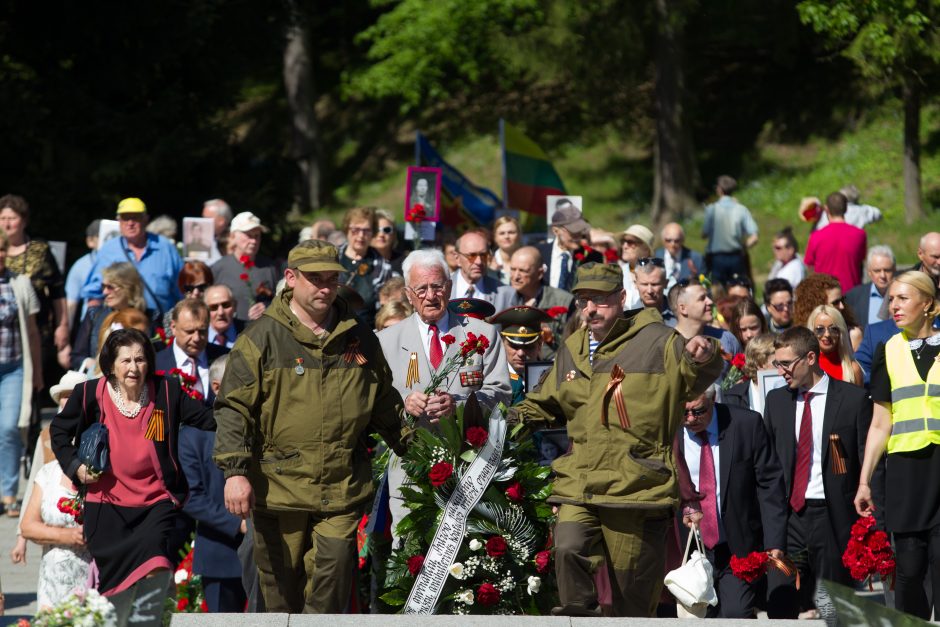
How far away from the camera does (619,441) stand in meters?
7.12

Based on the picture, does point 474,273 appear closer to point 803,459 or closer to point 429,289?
point 429,289

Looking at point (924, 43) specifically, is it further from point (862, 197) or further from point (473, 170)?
point (473, 170)

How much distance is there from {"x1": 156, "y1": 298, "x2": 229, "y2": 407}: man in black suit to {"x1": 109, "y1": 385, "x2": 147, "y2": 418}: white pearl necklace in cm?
170

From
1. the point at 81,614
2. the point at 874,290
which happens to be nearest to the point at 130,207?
the point at 874,290

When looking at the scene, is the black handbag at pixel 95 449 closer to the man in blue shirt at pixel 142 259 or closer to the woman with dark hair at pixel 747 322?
the man in blue shirt at pixel 142 259

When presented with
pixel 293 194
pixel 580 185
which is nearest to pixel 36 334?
pixel 293 194

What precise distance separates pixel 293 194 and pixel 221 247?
803 centimetres

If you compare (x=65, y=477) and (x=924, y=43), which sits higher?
(x=924, y=43)

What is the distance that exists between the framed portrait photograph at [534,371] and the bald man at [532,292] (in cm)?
171

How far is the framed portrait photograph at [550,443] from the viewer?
27.6ft

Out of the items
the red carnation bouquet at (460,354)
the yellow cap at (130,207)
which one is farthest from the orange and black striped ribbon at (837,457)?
the yellow cap at (130,207)

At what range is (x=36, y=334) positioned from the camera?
37.8ft

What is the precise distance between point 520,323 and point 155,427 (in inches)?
98.1

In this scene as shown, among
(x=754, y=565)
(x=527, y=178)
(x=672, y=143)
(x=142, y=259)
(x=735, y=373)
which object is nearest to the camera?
(x=754, y=565)
